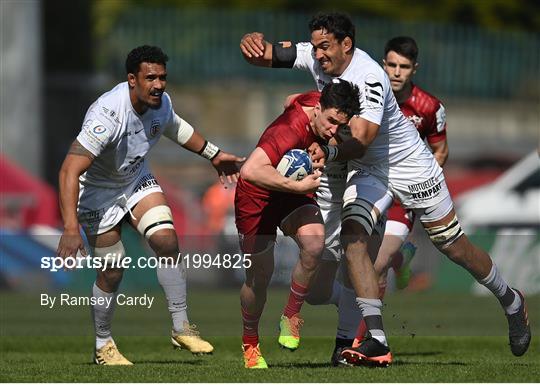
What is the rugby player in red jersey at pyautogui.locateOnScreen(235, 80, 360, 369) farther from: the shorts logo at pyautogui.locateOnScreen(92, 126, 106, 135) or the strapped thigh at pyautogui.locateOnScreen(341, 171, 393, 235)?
the shorts logo at pyautogui.locateOnScreen(92, 126, 106, 135)

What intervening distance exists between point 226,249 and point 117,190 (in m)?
1.81

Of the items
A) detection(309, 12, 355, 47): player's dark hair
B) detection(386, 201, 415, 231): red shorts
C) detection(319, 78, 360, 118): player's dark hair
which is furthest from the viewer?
detection(386, 201, 415, 231): red shorts

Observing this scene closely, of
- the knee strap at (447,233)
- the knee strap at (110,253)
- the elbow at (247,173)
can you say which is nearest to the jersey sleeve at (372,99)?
the elbow at (247,173)

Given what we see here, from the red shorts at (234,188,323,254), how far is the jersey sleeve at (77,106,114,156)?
3.59ft

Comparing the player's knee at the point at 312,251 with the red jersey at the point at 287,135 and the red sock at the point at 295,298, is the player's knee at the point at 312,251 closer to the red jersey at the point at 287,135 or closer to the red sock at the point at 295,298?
the red sock at the point at 295,298

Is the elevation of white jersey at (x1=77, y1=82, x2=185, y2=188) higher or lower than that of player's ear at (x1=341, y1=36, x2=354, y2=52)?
lower

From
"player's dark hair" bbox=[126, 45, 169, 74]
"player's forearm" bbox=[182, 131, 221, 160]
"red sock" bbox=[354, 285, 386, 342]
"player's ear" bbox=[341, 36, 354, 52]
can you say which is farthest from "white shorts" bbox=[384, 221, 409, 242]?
"player's dark hair" bbox=[126, 45, 169, 74]

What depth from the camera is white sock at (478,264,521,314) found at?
11.7 meters

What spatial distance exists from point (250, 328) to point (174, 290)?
89 cm

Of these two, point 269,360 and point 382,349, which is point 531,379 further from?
point 269,360

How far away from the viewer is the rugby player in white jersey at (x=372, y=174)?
10.8 metres

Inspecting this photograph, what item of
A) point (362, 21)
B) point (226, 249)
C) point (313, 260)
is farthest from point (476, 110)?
point (313, 260)

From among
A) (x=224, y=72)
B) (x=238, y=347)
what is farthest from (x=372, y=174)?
(x=224, y=72)

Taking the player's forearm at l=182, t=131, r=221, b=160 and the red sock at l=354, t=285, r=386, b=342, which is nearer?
the red sock at l=354, t=285, r=386, b=342
